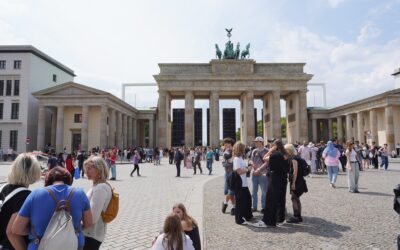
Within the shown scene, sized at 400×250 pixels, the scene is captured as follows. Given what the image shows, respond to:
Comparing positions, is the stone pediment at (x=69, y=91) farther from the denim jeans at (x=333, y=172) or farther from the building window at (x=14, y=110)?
the denim jeans at (x=333, y=172)

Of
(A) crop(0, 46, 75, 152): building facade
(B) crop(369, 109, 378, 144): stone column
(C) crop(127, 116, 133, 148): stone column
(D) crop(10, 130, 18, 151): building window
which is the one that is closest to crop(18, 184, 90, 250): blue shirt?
(B) crop(369, 109, 378, 144): stone column

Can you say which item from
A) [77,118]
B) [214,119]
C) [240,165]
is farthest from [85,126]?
[240,165]

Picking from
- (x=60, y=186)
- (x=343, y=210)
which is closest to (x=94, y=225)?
(x=60, y=186)

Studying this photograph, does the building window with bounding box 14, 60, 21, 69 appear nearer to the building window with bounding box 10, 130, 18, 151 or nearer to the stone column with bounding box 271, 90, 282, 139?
the building window with bounding box 10, 130, 18, 151

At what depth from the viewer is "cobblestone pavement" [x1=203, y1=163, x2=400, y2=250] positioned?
555 cm

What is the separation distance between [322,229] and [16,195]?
581 cm

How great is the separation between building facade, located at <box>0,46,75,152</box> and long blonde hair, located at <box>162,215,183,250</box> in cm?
4807

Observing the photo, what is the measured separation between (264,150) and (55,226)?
20.3 feet

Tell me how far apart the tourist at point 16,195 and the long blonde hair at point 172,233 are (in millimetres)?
1306

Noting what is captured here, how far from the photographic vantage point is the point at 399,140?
41.8 meters

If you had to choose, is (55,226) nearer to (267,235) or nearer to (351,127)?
(267,235)

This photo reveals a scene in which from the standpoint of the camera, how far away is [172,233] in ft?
10.2

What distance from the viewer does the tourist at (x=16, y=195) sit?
2.82 metres

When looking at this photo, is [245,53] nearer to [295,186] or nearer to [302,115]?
[302,115]
